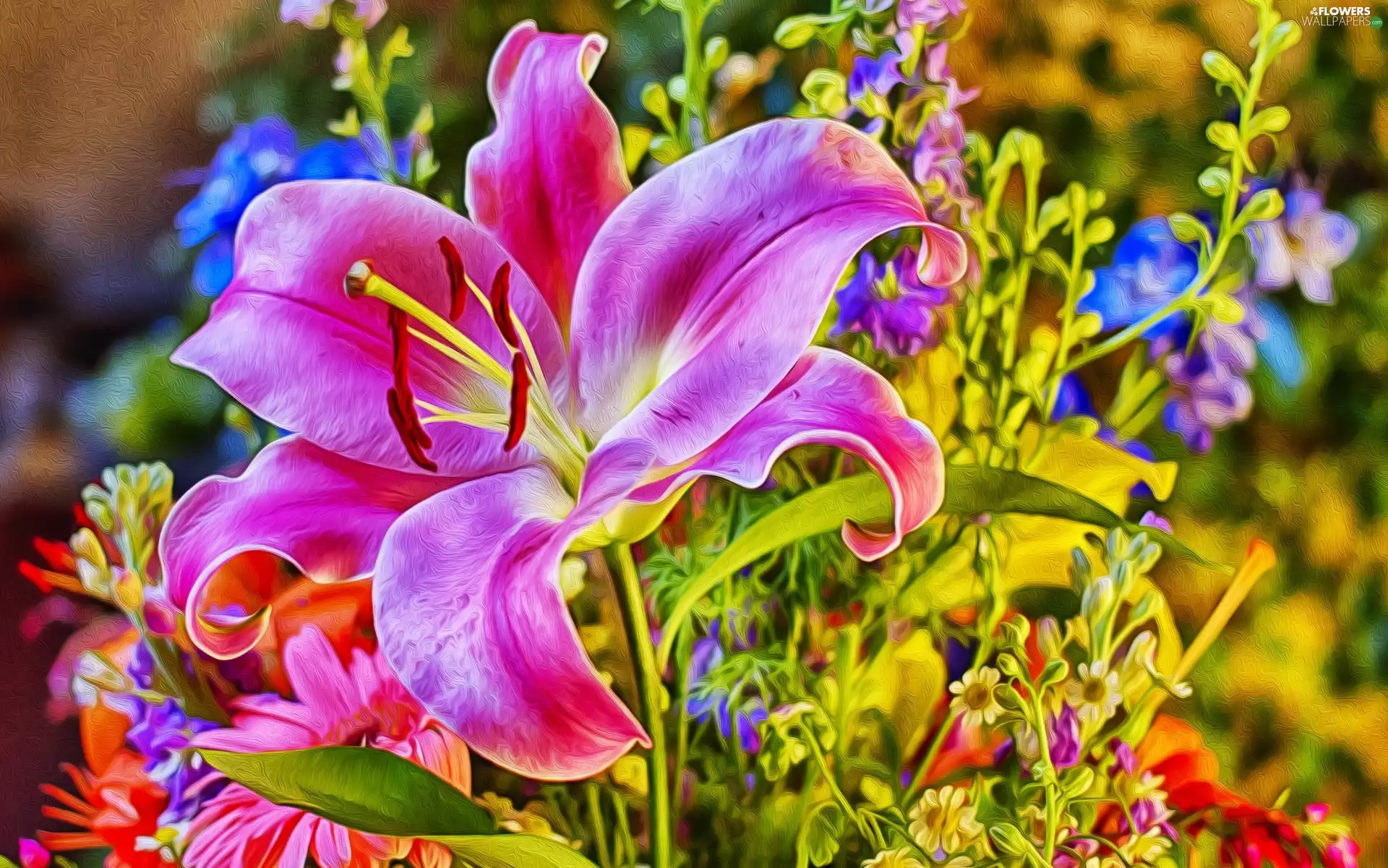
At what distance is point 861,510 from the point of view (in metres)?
0.62

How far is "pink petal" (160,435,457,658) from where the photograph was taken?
0.61 meters

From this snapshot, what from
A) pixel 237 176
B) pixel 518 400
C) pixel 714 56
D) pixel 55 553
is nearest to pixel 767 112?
pixel 714 56

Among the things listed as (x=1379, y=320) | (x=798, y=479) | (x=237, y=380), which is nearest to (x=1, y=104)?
(x=237, y=380)

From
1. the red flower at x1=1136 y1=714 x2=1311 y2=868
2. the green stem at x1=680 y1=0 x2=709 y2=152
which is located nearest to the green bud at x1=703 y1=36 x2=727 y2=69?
the green stem at x1=680 y1=0 x2=709 y2=152

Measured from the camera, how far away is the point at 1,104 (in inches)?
25.9

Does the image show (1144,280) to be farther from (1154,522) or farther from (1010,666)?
(1010,666)

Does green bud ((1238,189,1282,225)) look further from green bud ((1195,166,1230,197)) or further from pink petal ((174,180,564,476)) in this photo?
pink petal ((174,180,564,476))

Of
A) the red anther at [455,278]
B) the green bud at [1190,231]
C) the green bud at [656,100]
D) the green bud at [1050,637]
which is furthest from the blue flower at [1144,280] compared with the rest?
the red anther at [455,278]

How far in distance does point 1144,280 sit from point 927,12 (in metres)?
0.24

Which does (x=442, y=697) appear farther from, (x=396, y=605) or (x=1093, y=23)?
(x=1093, y=23)

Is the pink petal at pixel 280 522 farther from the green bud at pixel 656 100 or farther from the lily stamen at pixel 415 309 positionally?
the green bud at pixel 656 100

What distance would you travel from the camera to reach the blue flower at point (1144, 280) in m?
0.64

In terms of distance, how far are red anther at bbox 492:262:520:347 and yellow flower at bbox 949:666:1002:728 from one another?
38cm

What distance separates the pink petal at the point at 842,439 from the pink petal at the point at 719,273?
0.01 metres
